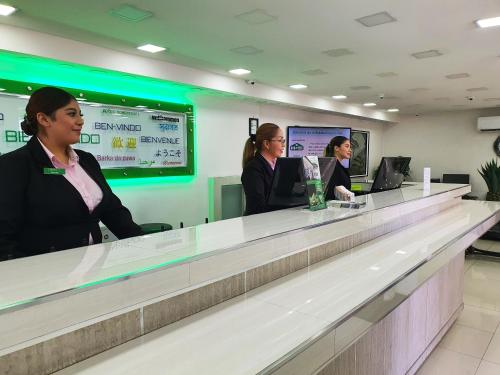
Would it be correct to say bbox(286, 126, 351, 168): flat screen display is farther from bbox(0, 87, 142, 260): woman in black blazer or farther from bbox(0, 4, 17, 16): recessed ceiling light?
bbox(0, 87, 142, 260): woman in black blazer

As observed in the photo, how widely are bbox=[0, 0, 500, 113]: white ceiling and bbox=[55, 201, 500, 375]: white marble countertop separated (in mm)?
2367

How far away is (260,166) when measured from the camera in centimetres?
268

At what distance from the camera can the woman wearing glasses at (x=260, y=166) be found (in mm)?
2564

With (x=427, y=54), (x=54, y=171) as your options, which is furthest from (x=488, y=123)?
(x=54, y=171)

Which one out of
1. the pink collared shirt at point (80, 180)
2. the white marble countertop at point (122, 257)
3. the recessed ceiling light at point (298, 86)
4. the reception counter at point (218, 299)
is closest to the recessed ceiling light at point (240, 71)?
the recessed ceiling light at point (298, 86)

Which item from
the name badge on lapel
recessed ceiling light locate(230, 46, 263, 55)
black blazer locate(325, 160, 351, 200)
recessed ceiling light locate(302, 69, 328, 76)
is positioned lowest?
black blazer locate(325, 160, 351, 200)

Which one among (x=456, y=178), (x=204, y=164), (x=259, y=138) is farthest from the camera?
(x=456, y=178)

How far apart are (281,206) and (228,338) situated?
4.48 feet

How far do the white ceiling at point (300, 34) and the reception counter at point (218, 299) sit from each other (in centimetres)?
215

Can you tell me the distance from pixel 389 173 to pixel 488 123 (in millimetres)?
8094

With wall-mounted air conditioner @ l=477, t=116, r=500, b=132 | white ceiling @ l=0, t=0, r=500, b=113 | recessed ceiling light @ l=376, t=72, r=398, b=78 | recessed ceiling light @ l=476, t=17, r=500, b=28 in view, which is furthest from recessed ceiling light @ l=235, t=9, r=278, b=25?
wall-mounted air conditioner @ l=477, t=116, r=500, b=132

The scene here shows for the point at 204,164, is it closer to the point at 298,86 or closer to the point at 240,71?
the point at 240,71

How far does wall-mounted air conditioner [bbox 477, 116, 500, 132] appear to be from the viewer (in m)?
9.56

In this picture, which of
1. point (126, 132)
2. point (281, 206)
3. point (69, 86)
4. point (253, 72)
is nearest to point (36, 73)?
point (69, 86)
